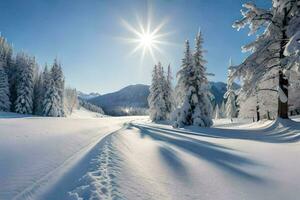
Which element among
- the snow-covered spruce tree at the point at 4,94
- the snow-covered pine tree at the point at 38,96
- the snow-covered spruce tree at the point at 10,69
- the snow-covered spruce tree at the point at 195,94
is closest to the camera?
the snow-covered spruce tree at the point at 195,94

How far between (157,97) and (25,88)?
94.5ft

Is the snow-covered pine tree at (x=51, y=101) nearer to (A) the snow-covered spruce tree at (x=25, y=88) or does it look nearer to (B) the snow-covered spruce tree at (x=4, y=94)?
(A) the snow-covered spruce tree at (x=25, y=88)

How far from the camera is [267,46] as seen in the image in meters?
14.5

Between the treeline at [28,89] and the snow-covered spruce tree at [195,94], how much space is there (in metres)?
35.8

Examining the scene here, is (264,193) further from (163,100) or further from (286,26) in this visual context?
(163,100)

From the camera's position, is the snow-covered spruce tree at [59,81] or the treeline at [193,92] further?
the snow-covered spruce tree at [59,81]

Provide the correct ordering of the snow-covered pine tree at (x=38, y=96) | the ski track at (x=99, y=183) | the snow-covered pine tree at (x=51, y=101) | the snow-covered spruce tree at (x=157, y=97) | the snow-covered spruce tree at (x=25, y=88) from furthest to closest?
the snow-covered pine tree at (x=38, y=96)
the snow-covered pine tree at (x=51, y=101)
the snow-covered spruce tree at (x=25, y=88)
the snow-covered spruce tree at (x=157, y=97)
the ski track at (x=99, y=183)

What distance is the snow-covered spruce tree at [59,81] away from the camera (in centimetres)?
5669

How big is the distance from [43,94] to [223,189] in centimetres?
5689

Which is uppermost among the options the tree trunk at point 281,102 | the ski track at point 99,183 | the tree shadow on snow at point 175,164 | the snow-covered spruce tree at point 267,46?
the snow-covered spruce tree at point 267,46

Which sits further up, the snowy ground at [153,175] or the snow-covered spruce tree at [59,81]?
the snow-covered spruce tree at [59,81]

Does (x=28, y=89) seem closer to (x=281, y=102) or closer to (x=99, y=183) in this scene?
(x=281, y=102)

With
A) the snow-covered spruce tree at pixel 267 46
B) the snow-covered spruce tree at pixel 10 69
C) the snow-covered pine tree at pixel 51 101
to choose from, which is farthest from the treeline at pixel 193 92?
the snow-covered spruce tree at pixel 10 69

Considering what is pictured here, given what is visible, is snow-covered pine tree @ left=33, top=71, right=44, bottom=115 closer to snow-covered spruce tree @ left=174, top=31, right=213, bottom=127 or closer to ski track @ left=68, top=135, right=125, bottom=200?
snow-covered spruce tree @ left=174, top=31, right=213, bottom=127
